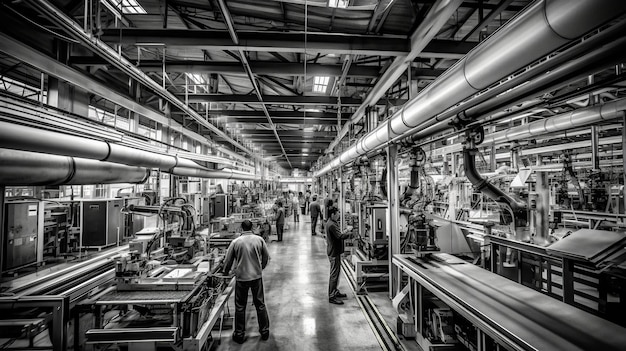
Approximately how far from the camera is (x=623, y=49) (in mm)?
1266

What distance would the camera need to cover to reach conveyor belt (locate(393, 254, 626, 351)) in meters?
1.51

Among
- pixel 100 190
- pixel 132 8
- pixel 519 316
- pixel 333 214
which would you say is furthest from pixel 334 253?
pixel 100 190

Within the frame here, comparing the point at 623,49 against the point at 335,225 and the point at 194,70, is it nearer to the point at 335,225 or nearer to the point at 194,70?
the point at 335,225

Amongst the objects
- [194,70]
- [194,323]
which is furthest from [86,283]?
[194,70]

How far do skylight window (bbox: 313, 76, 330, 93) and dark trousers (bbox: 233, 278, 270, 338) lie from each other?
12.1 ft

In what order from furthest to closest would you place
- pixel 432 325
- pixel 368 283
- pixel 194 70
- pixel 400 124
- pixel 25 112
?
pixel 368 283 < pixel 194 70 < pixel 400 124 < pixel 432 325 < pixel 25 112

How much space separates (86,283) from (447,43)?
251 inches

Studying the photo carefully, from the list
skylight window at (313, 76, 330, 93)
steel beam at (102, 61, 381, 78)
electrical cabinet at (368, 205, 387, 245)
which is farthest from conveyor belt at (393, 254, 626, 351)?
skylight window at (313, 76, 330, 93)

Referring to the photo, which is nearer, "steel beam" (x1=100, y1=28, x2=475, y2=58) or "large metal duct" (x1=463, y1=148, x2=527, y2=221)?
"large metal duct" (x1=463, y1=148, x2=527, y2=221)

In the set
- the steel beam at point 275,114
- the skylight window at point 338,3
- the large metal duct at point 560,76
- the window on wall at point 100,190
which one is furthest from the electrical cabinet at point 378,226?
the window on wall at point 100,190

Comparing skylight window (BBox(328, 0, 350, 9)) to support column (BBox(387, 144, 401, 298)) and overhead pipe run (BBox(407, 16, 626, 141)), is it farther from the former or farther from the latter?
support column (BBox(387, 144, 401, 298))

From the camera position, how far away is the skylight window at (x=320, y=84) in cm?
493

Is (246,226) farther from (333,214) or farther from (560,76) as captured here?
(560,76)

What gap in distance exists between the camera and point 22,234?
4875 mm
